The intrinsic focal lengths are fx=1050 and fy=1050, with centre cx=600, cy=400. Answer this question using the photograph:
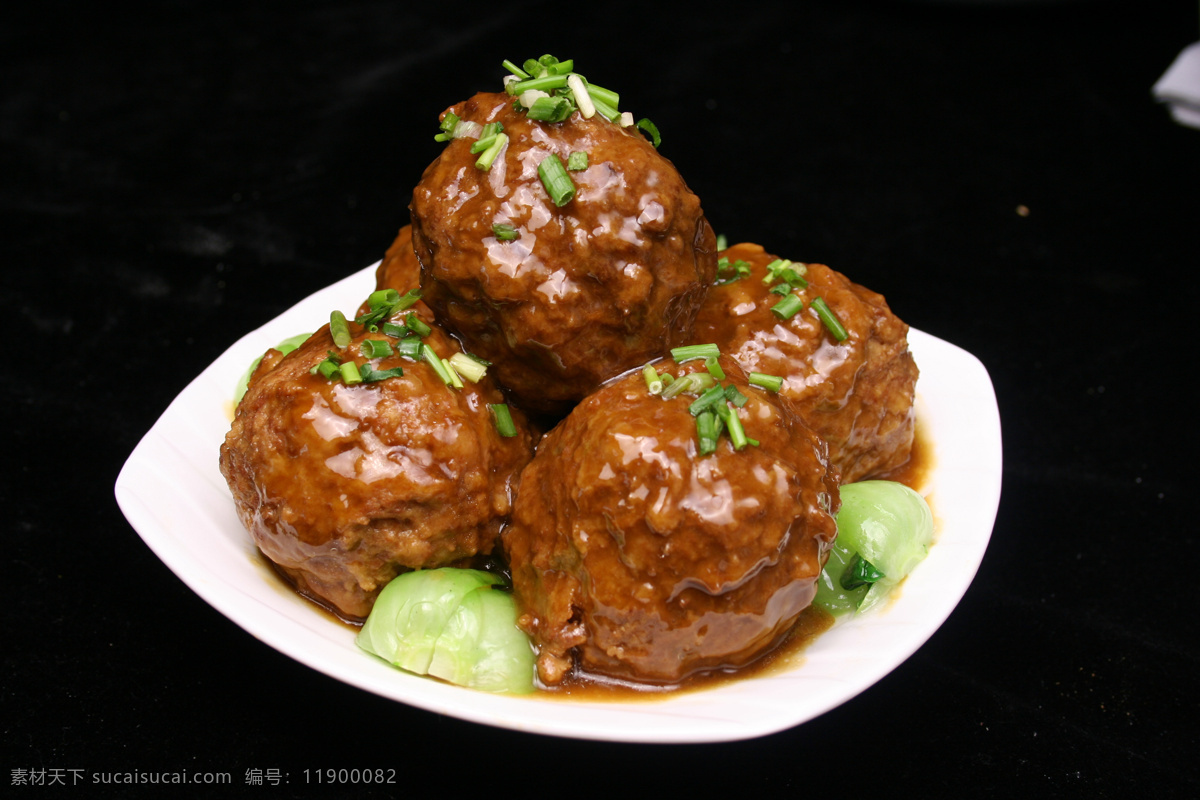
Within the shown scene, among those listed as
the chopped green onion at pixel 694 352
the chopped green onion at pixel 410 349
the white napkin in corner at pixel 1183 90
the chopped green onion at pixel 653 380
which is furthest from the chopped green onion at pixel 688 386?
the white napkin in corner at pixel 1183 90

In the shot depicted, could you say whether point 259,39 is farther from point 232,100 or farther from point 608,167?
point 608,167

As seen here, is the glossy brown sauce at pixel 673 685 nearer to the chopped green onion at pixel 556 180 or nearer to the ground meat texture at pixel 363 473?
the ground meat texture at pixel 363 473

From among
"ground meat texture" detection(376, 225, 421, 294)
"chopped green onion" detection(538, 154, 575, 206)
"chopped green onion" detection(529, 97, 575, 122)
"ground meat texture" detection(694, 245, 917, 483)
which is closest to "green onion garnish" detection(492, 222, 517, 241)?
"chopped green onion" detection(538, 154, 575, 206)

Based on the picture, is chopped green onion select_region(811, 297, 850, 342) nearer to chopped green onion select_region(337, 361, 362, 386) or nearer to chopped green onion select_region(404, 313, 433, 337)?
chopped green onion select_region(404, 313, 433, 337)

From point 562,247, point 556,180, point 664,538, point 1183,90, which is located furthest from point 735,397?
point 1183,90

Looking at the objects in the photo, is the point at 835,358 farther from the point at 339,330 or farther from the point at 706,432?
the point at 339,330

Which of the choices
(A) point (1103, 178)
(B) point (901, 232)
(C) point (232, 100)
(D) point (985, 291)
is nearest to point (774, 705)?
(D) point (985, 291)
